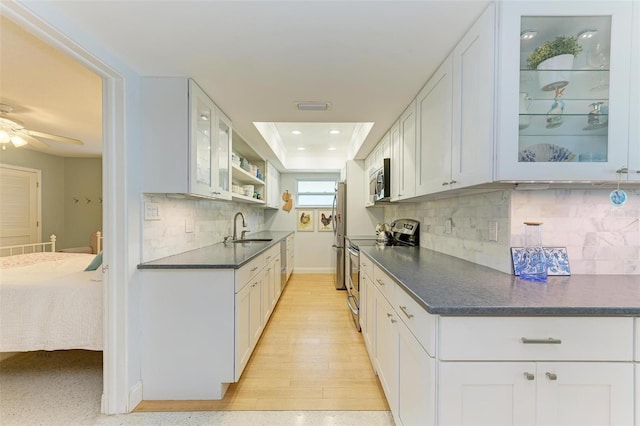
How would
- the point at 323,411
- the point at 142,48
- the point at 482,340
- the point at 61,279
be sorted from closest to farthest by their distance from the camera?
the point at 482,340
the point at 142,48
the point at 323,411
the point at 61,279

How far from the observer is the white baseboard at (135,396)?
69.4 inches

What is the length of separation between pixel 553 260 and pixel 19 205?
6295 millimetres

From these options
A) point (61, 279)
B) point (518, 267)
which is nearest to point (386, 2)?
point (518, 267)

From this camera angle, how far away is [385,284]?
5.81 feet

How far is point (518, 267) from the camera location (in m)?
1.53

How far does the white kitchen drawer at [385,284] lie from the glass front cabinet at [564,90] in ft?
2.64

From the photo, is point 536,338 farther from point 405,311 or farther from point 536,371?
point 405,311

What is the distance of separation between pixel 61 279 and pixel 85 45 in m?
1.75

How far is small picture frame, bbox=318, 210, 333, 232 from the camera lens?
6109 millimetres

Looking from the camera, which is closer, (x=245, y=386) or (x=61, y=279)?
(x=245, y=386)

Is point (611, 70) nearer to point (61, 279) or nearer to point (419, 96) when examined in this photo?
point (419, 96)

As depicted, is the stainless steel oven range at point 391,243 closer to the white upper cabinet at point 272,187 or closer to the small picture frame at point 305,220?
the white upper cabinet at point 272,187

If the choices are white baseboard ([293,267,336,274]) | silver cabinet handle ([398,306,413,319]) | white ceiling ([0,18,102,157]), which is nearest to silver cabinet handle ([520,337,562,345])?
silver cabinet handle ([398,306,413,319])

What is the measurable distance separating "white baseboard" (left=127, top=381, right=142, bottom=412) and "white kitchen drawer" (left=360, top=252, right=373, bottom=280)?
1.79 meters
